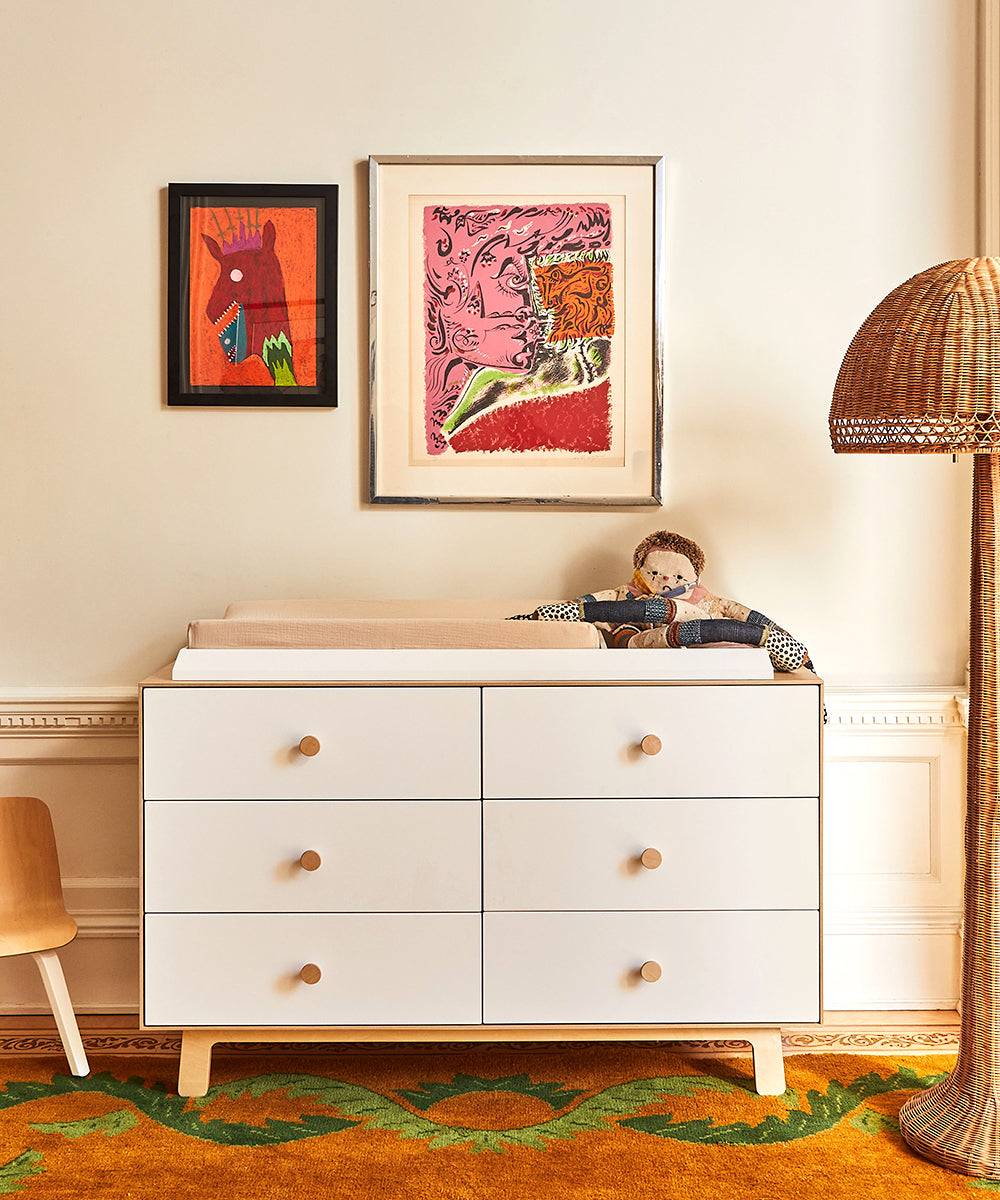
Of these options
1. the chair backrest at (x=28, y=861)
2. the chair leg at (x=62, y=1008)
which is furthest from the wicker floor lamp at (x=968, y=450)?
the chair backrest at (x=28, y=861)

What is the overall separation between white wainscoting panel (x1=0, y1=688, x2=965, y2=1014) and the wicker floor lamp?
53 cm

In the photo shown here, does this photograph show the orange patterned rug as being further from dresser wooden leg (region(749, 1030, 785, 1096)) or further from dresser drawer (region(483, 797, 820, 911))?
dresser drawer (region(483, 797, 820, 911))

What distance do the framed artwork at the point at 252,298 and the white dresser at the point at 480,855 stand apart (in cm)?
77

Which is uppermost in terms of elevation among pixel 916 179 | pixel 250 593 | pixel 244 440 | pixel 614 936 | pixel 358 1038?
pixel 916 179

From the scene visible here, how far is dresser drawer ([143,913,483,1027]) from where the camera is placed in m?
1.79

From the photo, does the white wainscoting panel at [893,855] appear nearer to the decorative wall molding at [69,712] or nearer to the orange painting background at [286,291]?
the orange painting background at [286,291]

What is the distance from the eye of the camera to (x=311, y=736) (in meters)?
1.78

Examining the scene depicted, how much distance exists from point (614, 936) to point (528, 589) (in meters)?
0.81

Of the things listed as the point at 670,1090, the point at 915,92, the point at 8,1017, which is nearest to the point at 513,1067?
the point at 670,1090

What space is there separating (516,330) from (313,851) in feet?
3.99

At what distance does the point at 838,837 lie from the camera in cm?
227

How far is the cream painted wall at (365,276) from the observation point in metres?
2.19

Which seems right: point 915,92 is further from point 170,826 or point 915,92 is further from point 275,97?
point 170,826

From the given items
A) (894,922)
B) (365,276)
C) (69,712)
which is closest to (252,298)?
(365,276)
